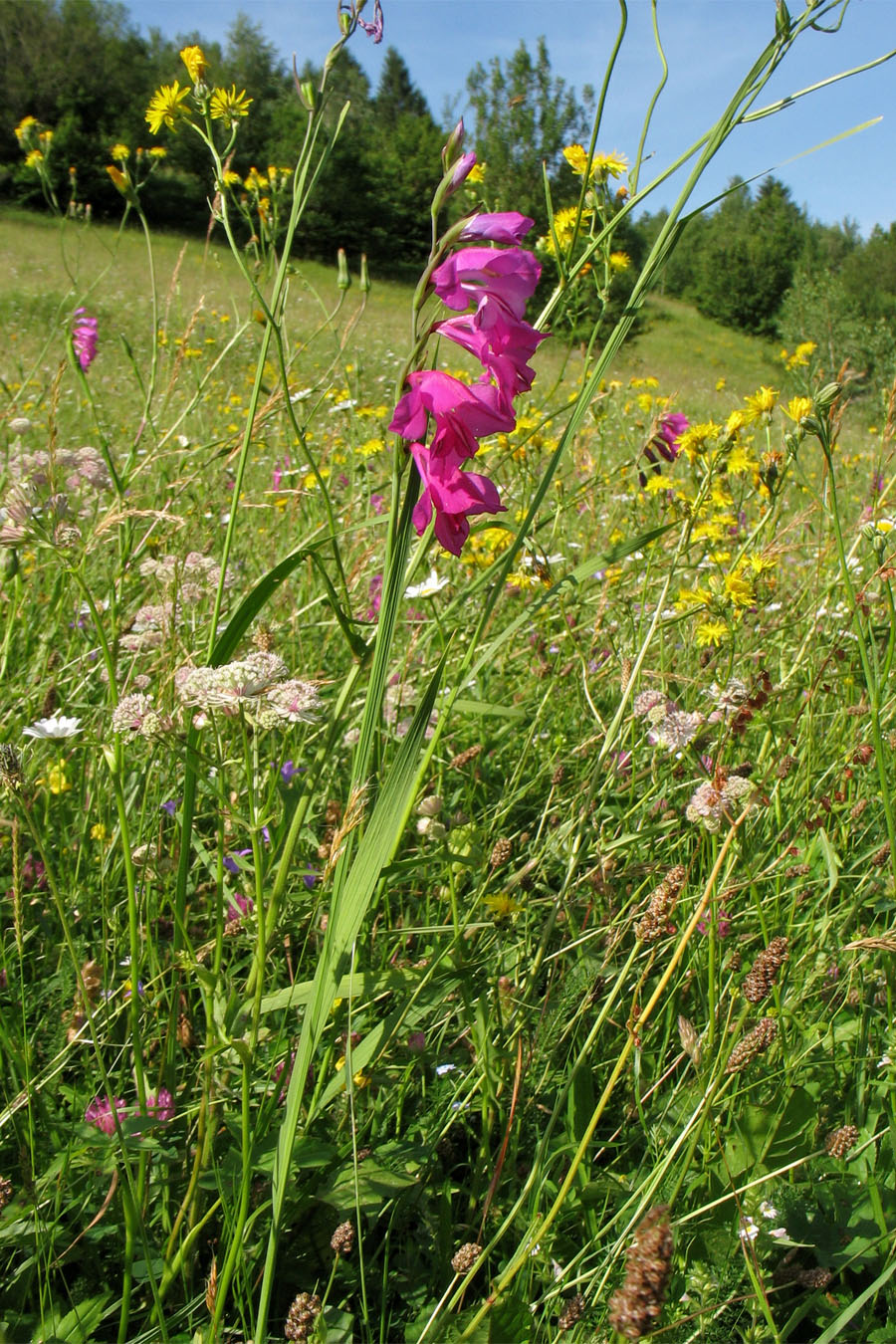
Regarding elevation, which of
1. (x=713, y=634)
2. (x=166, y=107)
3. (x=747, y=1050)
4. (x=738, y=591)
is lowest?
(x=747, y=1050)

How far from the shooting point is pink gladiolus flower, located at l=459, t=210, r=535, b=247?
0.67m

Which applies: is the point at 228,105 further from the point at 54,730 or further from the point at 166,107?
the point at 54,730

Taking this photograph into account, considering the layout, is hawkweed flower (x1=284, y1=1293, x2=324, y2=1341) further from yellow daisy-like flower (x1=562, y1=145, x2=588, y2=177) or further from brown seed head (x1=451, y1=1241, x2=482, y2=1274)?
yellow daisy-like flower (x1=562, y1=145, x2=588, y2=177)

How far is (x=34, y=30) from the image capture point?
2450 cm

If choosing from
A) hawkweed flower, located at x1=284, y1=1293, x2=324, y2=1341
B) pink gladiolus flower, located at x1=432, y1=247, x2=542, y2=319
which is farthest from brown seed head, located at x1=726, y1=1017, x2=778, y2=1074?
pink gladiolus flower, located at x1=432, y1=247, x2=542, y2=319

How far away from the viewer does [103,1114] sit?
2.97ft

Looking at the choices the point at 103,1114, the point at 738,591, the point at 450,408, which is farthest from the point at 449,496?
the point at 738,591

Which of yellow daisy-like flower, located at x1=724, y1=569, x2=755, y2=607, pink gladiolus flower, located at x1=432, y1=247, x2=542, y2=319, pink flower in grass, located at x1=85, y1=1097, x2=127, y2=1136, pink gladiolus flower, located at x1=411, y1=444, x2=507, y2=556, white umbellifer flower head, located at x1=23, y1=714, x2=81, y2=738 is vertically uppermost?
pink gladiolus flower, located at x1=432, y1=247, x2=542, y2=319

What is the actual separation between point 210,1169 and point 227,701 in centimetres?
49

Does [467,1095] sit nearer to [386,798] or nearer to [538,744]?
[386,798]

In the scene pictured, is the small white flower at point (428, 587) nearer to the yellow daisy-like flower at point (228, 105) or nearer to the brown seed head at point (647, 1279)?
the yellow daisy-like flower at point (228, 105)

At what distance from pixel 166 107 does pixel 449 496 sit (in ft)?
3.90

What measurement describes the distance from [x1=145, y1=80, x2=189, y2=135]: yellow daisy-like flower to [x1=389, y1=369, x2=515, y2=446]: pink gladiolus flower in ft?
3.16

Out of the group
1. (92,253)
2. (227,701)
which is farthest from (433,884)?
(92,253)
